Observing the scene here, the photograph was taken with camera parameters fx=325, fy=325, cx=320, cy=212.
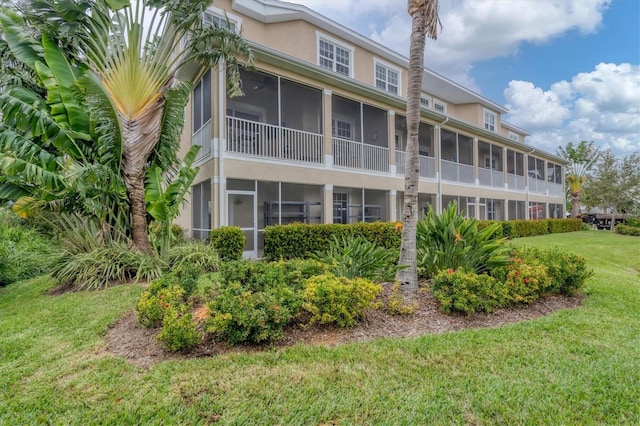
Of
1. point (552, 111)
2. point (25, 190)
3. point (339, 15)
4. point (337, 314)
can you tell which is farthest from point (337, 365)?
point (552, 111)

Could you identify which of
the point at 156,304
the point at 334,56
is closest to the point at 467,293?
the point at 156,304

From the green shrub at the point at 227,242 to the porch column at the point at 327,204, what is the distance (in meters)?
4.42

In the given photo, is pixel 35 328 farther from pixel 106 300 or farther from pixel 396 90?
pixel 396 90

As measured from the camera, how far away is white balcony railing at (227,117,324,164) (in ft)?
38.0

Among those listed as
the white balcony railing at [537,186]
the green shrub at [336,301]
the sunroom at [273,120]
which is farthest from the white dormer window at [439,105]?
the green shrub at [336,301]

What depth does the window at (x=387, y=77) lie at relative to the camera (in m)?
19.5

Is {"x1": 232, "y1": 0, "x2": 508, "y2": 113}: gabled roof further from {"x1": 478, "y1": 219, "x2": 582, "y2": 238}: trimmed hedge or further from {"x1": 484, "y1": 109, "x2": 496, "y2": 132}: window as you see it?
{"x1": 478, "y1": 219, "x2": 582, "y2": 238}: trimmed hedge

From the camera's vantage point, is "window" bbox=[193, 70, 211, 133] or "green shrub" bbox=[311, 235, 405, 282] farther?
"window" bbox=[193, 70, 211, 133]

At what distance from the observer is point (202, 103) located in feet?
43.1

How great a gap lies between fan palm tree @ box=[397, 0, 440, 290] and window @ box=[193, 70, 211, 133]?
28.0 feet

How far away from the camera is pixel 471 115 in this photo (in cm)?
2655

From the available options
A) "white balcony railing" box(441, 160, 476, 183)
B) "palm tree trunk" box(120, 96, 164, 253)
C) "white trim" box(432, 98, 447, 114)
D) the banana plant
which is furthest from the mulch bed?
"white trim" box(432, 98, 447, 114)

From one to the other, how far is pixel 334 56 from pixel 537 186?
22.2 meters

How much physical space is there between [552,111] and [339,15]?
27145 millimetres
